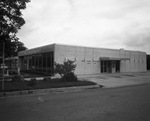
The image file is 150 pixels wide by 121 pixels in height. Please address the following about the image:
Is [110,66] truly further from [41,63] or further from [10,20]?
[10,20]

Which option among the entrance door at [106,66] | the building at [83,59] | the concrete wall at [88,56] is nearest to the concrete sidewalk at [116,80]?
the concrete wall at [88,56]

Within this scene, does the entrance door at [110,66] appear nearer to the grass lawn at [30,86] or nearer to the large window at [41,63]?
the large window at [41,63]

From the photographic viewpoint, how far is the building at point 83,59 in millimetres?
23188

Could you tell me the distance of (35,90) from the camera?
34.0 feet

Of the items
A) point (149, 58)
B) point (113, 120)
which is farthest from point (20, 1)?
point (149, 58)

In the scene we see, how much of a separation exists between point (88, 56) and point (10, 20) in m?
15.8

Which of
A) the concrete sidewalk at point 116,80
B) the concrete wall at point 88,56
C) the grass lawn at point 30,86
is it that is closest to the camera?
the grass lawn at point 30,86

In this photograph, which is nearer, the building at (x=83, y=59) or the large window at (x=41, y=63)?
the building at (x=83, y=59)

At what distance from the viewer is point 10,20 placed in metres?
12.1

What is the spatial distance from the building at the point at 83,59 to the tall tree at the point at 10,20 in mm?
10161

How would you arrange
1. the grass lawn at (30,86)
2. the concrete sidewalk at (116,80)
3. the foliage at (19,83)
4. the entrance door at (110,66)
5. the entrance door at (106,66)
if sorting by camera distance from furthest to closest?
the entrance door at (110,66), the entrance door at (106,66), the concrete sidewalk at (116,80), the foliage at (19,83), the grass lawn at (30,86)

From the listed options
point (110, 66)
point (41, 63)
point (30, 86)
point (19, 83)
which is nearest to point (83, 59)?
point (110, 66)

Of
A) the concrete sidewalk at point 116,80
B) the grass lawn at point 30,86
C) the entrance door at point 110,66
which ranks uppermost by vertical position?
the entrance door at point 110,66

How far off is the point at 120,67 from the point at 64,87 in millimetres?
21527
